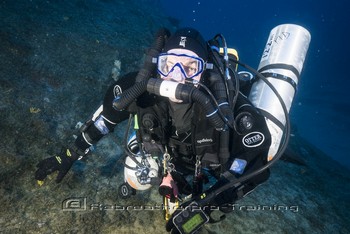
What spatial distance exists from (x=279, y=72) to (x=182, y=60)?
1.68 meters

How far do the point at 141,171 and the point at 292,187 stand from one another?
14.6ft

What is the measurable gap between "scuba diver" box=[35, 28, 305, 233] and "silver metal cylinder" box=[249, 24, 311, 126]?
169 millimetres

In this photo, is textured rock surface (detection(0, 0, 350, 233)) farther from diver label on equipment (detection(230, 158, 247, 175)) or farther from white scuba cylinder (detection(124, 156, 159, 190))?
diver label on equipment (detection(230, 158, 247, 175))

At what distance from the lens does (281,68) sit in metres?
3.61

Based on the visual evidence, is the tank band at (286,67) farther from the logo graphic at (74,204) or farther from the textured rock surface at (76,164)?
the logo graphic at (74,204)

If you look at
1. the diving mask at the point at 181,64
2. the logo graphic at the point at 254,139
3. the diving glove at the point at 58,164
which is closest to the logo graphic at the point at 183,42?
the diving mask at the point at 181,64

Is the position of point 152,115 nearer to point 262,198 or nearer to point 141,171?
point 141,171

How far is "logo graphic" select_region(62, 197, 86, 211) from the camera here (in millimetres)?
3424

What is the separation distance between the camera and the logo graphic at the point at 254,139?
109 inches

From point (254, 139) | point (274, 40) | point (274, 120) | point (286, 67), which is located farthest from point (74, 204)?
point (274, 40)

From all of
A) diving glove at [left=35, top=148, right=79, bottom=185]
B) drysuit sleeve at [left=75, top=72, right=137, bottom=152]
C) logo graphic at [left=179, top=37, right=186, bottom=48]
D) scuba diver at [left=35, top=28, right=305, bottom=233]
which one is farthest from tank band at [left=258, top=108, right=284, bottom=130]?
diving glove at [left=35, top=148, right=79, bottom=185]

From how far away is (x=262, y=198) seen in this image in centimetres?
494

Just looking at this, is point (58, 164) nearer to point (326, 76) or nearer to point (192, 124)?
point (192, 124)

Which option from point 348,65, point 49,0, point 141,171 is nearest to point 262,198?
point 141,171
